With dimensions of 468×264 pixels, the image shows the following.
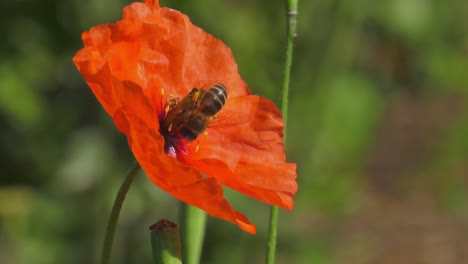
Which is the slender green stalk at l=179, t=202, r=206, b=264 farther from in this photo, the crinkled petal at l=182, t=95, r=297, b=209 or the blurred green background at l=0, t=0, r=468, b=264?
the blurred green background at l=0, t=0, r=468, b=264

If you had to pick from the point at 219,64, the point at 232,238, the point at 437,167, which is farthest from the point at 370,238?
the point at 219,64

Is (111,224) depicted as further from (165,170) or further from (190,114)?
(190,114)

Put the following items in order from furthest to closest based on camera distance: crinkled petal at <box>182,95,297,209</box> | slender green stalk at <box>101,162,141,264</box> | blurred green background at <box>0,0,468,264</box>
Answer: blurred green background at <box>0,0,468,264</box>
crinkled petal at <box>182,95,297,209</box>
slender green stalk at <box>101,162,141,264</box>

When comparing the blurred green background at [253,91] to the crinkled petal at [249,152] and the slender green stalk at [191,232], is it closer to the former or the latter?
the crinkled petal at [249,152]

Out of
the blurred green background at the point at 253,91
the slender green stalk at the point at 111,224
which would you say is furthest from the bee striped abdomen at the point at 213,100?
the blurred green background at the point at 253,91

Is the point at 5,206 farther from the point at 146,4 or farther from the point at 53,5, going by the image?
the point at 146,4

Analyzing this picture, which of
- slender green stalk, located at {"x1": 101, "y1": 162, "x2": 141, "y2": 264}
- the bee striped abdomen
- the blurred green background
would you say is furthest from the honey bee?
the blurred green background

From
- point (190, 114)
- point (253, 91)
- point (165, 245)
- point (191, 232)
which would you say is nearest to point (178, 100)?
point (190, 114)
